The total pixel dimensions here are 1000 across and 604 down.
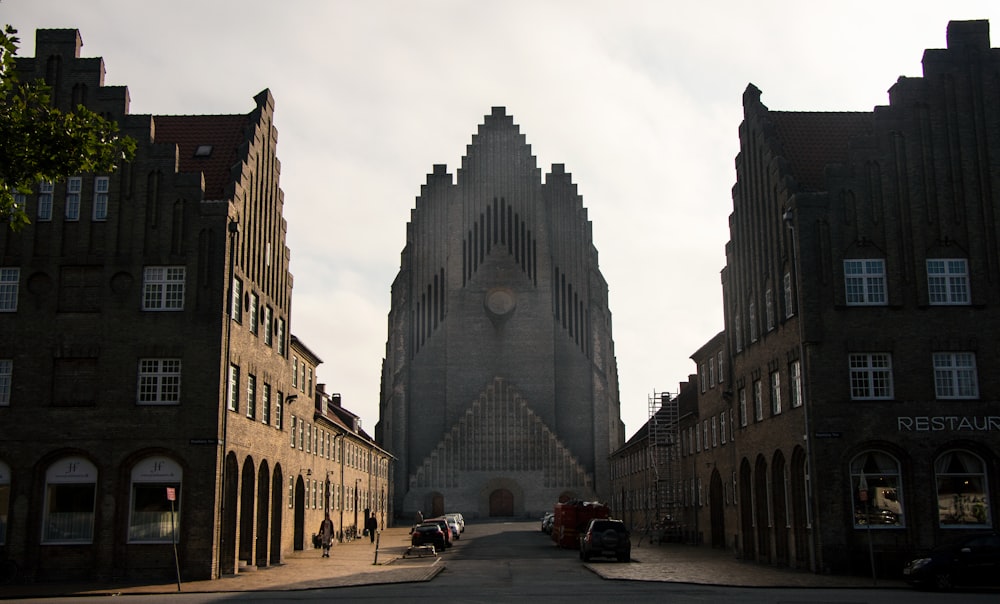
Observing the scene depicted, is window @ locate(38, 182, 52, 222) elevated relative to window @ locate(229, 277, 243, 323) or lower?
elevated

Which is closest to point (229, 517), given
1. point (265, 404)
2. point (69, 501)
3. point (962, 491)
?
point (69, 501)

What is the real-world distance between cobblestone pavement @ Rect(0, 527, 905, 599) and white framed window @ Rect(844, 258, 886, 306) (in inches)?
377

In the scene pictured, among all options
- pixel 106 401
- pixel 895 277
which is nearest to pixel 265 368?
pixel 106 401

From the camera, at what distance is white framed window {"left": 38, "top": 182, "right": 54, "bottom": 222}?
35.8 m

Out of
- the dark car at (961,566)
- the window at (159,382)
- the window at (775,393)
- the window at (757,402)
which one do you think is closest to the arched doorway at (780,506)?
the window at (775,393)

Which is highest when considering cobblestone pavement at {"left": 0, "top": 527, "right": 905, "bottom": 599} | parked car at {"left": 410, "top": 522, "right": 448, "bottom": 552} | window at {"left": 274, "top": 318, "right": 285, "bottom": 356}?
window at {"left": 274, "top": 318, "right": 285, "bottom": 356}

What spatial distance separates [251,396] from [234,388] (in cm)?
283

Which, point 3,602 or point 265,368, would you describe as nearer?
point 3,602

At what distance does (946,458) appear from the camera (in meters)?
34.6

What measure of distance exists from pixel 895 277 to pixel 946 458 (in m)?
6.40

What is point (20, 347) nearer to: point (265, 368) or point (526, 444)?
point (265, 368)

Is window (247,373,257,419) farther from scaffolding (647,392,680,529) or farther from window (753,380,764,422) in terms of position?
scaffolding (647,392,680,529)

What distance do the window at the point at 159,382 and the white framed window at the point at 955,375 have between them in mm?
25845

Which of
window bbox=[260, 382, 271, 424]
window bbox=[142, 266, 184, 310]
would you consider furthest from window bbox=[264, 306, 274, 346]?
window bbox=[142, 266, 184, 310]
